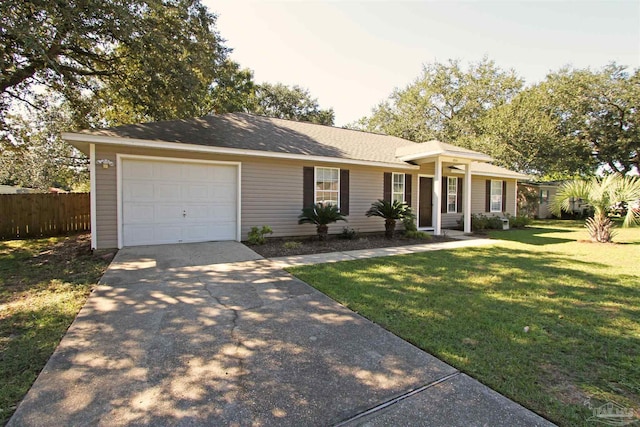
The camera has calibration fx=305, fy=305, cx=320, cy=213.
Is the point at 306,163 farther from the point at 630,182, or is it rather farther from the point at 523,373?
the point at 630,182

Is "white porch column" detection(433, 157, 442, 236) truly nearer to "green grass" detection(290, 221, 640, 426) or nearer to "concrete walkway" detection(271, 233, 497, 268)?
"concrete walkway" detection(271, 233, 497, 268)

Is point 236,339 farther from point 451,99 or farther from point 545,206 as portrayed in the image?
point 451,99

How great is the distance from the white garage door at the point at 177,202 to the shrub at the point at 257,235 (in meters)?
0.55

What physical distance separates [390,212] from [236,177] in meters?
5.17

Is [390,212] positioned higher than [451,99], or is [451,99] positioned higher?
[451,99]

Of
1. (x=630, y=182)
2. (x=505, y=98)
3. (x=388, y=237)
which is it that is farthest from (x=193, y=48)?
(x=505, y=98)

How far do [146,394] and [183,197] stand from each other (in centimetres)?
666

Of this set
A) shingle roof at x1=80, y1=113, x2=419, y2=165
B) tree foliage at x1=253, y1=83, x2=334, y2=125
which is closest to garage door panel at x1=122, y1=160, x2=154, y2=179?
shingle roof at x1=80, y1=113, x2=419, y2=165

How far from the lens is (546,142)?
1981cm

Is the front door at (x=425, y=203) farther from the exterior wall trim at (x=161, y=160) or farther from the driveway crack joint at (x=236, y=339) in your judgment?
the driveway crack joint at (x=236, y=339)

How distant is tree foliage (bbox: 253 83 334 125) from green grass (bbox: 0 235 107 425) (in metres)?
23.0

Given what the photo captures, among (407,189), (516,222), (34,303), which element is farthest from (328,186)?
(516,222)

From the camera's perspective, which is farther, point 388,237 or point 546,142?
point 546,142

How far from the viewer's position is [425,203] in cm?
1316
